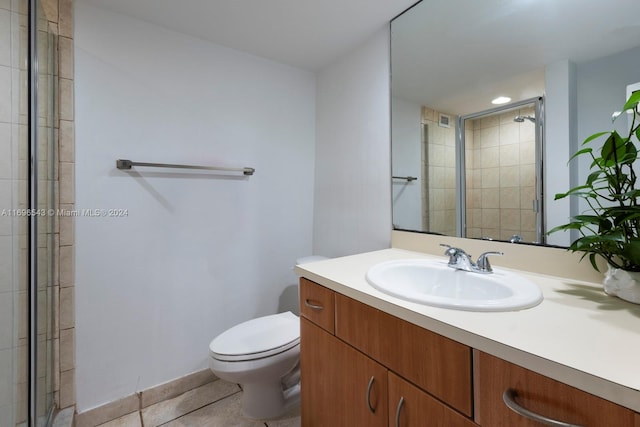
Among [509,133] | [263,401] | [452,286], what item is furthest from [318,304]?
[509,133]

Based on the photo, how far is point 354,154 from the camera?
5.96 feet

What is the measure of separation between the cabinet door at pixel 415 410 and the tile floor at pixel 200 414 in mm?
912

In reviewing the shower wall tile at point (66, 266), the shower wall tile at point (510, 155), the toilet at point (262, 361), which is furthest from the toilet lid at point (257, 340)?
the shower wall tile at point (510, 155)

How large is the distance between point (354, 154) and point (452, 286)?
3.43ft

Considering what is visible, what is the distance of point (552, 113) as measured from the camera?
0.99 metres

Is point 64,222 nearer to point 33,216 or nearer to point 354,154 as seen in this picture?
point 33,216

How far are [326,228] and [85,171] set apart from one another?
1.43 m

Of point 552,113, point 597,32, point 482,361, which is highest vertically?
point 597,32

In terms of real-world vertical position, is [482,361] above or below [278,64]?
below

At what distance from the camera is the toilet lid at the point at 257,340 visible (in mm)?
1284

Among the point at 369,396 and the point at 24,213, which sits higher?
the point at 24,213

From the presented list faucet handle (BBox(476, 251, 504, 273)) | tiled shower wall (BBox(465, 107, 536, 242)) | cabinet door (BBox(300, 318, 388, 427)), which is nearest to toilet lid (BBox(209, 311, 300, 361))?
cabinet door (BBox(300, 318, 388, 427))

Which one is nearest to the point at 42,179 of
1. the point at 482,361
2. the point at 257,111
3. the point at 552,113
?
the point at 257,111

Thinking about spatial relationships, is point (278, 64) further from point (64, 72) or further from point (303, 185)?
point (64, 72)
